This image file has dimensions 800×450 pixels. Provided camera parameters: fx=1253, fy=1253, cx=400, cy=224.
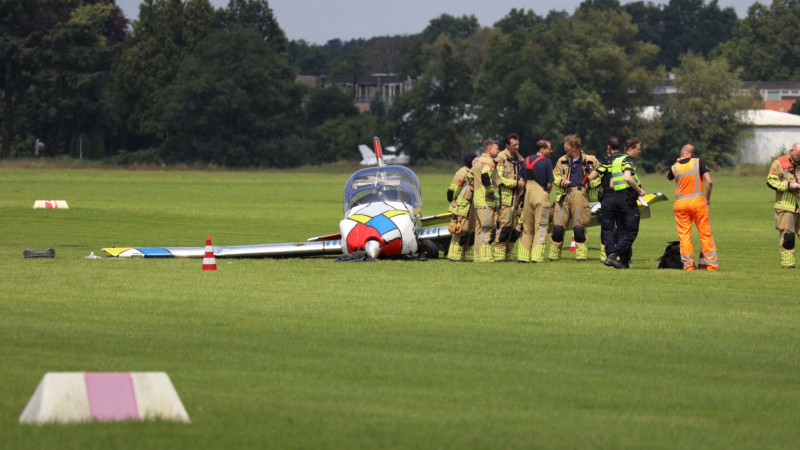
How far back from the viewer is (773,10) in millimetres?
145125

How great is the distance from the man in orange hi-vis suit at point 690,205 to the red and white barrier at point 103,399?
11.8 m

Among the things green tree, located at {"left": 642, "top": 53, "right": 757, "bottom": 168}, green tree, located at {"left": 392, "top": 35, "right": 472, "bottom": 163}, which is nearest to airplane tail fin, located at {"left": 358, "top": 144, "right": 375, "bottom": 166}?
green tree, located at {"left": 392, "top": 35, "right": 472, "bottom": 163}

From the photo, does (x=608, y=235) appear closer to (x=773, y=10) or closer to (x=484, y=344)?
(x=484, y=344)

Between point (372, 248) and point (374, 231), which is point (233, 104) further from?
point (372, 248)

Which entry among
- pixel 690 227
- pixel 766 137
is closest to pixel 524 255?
pixel 690 227

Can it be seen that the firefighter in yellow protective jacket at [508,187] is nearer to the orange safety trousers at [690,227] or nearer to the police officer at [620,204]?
the police officer at [620,204]

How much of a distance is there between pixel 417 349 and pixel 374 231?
30.1 ft

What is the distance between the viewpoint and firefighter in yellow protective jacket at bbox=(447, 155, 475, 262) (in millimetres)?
19547

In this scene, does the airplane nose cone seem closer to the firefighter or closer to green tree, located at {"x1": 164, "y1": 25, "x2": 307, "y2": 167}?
the firefighter

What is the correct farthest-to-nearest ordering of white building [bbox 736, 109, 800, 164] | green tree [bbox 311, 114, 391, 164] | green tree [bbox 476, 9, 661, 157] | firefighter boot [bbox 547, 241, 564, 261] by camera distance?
green tree [bbox 311, 114, 391, 164], white building [bbox 736, 109, 800, 164], green tree [bbox 476, 9, 661, 157], firefighter boot [bbox 547, 241, 564, 261]

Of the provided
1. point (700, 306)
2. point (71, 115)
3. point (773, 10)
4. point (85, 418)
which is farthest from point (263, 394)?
point (773, 10)

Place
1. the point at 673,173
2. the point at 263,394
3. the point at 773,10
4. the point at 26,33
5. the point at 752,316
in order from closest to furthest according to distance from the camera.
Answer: the point at 263,394, the point at 752,316, the point at 673,173, the point at 26,33, the point at 773,10

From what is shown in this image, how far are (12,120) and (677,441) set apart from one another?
91.4 metres

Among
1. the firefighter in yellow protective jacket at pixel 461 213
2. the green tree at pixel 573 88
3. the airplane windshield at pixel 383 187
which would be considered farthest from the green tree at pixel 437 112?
the firefighter in yellow protective jacket at pixel 461 213
